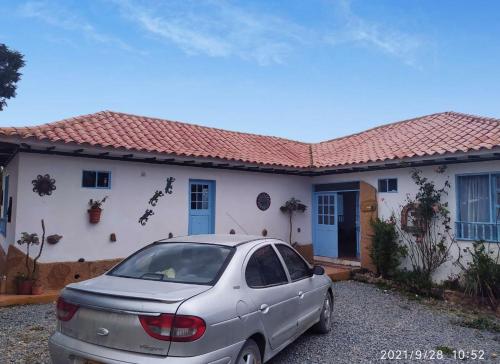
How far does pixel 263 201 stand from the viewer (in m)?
11.0

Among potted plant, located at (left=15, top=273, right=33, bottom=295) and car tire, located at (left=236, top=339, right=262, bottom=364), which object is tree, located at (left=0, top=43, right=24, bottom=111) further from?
car tire, located at (left=236, top=339, right=262, bottom=364)

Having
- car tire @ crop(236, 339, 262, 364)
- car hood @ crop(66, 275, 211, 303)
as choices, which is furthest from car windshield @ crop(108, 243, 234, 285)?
car tire @ crop(236, 339, 262, 364)

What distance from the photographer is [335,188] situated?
37.5ft

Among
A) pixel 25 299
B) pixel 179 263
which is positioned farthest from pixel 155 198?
pixel 179 263

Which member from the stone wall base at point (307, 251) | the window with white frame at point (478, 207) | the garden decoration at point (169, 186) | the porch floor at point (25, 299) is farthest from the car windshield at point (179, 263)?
the stone wall base at point (307, 251)

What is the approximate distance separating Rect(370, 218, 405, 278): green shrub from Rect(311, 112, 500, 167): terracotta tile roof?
1.76 meters

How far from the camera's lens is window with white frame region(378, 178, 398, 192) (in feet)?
32.0

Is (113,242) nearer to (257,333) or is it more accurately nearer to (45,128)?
(45,128)

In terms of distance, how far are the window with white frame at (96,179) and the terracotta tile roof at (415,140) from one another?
6002mm

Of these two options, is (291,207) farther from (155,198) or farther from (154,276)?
(154,276)

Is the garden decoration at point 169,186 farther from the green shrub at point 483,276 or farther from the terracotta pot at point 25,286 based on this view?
the green shrub at point 483,276

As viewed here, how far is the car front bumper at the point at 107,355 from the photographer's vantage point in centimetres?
271

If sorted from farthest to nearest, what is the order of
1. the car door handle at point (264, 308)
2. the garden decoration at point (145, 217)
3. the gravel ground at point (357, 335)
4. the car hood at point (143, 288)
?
the garden decoration at point (145, 217) < the gravel ground at point (357, 335) < the car door handle at point (264, 308) < the car hood at point (143, 288)

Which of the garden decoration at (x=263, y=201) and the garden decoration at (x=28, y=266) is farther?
the garden decoration at (x=263, y=201)
